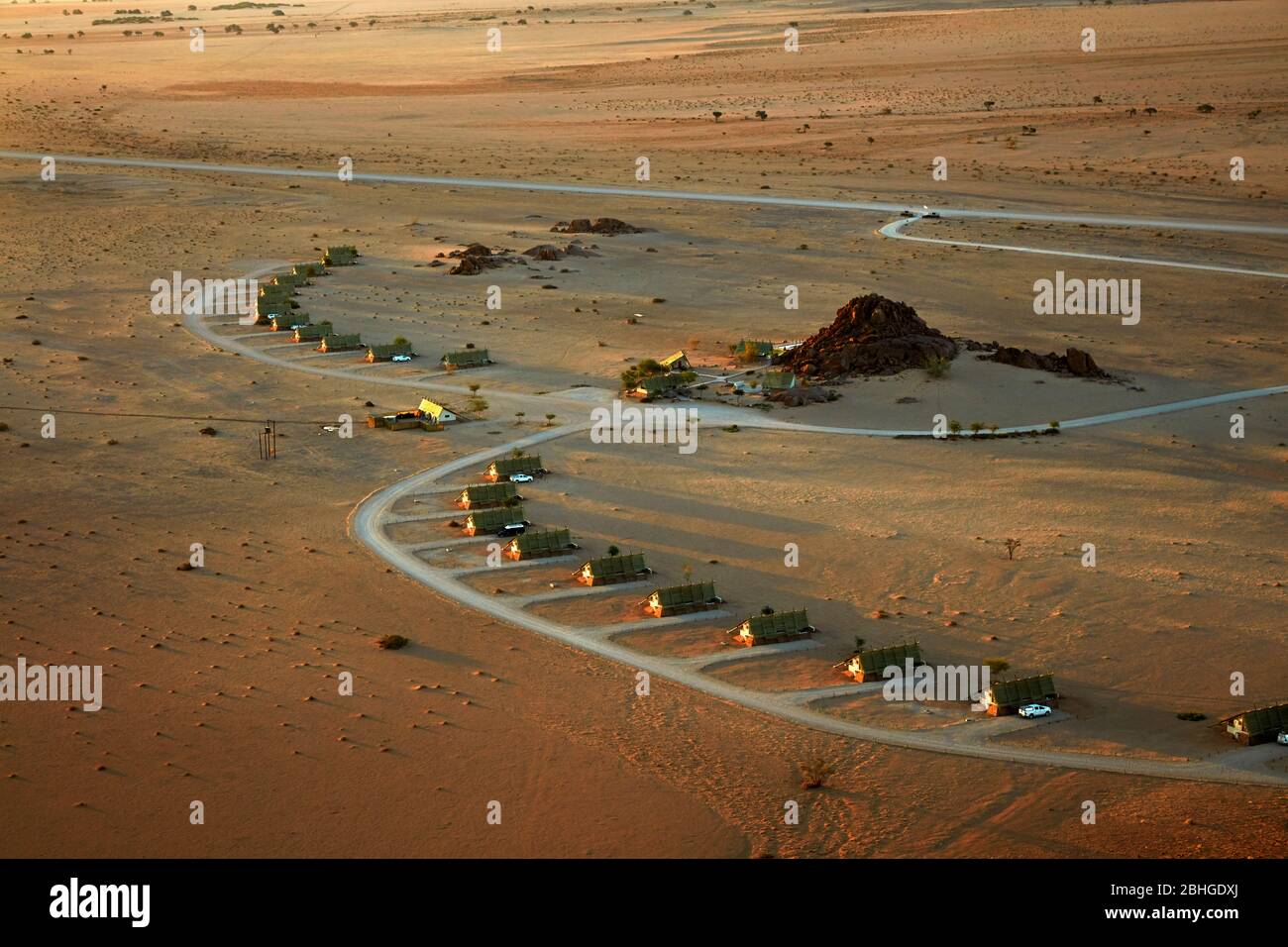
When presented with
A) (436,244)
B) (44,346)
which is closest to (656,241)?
(436,244)

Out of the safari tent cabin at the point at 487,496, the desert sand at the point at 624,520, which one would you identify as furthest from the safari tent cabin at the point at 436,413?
the safari tent cabin at the point at 487,496

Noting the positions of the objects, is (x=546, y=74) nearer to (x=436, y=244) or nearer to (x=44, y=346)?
(x=436, y=244)

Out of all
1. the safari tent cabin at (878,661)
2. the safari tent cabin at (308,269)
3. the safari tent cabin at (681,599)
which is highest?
the safari tent cabin at (308,269)

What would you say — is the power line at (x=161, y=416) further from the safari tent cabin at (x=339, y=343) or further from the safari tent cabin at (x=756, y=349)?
the safari tent cabin at (x=756, y=349)

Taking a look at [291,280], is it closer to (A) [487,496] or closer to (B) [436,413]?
(B) [436,413]

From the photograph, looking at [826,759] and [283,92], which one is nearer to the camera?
[826,759]

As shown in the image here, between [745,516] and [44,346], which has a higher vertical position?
[44,346]

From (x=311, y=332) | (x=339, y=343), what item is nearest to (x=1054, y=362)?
(x=339, y=343)
